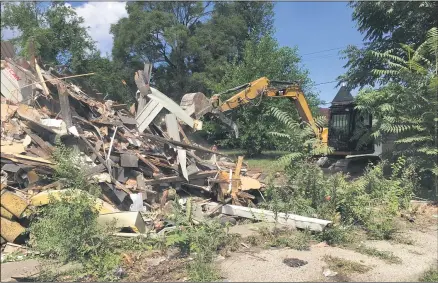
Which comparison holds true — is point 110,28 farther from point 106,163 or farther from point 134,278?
point 134,278

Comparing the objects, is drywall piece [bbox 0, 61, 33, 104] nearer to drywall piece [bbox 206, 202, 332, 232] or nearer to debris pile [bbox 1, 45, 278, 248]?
debris pile [bbox 1, 45, 278, 248]

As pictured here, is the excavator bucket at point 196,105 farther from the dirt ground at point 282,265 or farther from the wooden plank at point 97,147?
the dirt ground at point 282,265

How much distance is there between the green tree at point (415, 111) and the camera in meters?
9.16

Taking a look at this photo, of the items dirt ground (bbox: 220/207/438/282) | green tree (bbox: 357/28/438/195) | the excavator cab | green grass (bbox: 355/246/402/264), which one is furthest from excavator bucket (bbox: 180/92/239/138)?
the excavator cab

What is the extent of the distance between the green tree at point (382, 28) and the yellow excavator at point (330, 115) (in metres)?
1.31

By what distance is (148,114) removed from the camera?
31.5 feet

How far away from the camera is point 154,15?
34.6m

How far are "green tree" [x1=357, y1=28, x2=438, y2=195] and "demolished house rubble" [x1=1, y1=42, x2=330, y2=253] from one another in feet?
11.9

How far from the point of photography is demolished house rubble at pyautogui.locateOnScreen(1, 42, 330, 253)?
6.64 metres

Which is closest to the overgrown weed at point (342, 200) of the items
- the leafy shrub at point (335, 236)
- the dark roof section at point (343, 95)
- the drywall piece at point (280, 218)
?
the leafy shrub at point (335, 236)

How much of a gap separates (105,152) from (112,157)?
0.17 m

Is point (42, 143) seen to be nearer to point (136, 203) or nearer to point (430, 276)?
point (136, 203)

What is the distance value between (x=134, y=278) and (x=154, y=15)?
32653mm

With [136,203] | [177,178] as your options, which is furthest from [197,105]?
[136,203]
